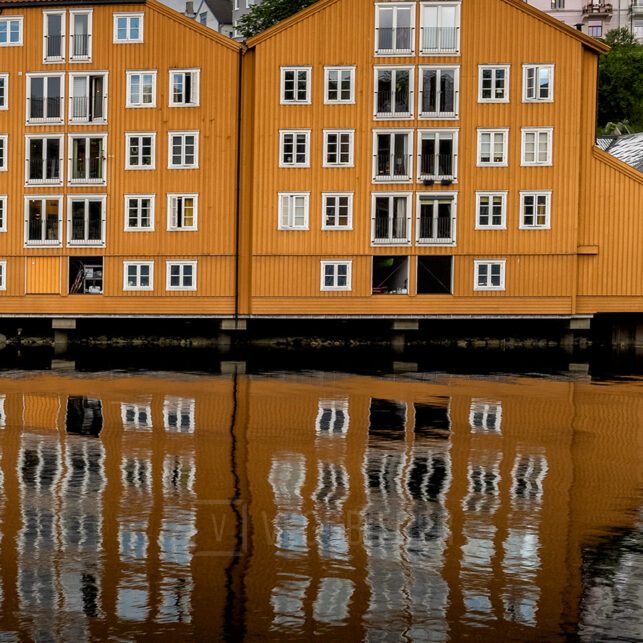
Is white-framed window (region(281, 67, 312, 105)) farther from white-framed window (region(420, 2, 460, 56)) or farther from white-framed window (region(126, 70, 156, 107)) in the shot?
white-framed window (region(126, 70, 156, 107))

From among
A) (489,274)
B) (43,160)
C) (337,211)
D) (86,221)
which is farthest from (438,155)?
(43,160)

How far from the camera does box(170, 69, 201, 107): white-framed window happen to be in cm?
5434

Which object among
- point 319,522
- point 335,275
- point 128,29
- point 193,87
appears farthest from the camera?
point 128,29

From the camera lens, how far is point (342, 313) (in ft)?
178

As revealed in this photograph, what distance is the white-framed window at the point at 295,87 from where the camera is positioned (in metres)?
53.6

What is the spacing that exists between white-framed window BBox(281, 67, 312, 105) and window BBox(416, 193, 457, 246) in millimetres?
6815

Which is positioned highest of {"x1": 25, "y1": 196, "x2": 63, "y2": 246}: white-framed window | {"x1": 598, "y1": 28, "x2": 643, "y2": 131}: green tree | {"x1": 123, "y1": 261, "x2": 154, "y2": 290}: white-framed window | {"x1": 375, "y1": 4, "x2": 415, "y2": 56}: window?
{"x1": 598, "y1": 28, "x2": 643, "y2": 131}: green tree

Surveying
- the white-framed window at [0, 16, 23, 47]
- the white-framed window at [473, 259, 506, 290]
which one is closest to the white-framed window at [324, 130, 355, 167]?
the white-framed window at [473, 259, 506, 290]

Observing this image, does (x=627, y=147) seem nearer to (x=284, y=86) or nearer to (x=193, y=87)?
(x=284, y=86)

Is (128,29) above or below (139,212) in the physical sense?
above

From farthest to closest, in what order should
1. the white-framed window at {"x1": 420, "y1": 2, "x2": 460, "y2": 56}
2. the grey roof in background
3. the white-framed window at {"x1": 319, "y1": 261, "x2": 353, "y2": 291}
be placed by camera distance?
the grey roof in background, the white-framed window at {"x1": 319, "y1": 261, "x2": 353, "y2": 291}, the white-framed window at {"x1": 420, "y1": 2, "x2": 460, "y2": 56}

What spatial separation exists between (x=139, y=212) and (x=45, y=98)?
676cm

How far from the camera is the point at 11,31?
55375mm

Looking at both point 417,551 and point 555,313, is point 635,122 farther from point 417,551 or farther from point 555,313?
point 417,551
